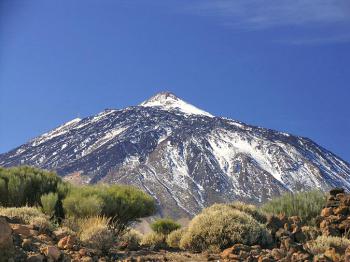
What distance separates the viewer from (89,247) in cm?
1253

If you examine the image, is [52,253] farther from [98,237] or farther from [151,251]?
[151,251]

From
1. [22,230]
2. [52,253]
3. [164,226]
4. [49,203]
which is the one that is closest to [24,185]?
[49,203]

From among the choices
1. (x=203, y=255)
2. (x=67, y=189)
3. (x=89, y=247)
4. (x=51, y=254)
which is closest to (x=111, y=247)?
(x=89, y=247)

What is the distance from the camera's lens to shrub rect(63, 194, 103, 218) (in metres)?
16.4

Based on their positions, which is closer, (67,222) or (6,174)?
(67,222)

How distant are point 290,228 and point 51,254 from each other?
8367 mm

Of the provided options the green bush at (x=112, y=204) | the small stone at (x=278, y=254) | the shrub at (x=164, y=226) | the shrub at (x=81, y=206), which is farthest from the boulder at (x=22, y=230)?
the shrub at (x=164, y=226)

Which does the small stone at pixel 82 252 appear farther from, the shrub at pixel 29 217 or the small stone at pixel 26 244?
the shrub at pixel 29 217

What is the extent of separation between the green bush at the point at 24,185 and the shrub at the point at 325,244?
26.7 ft

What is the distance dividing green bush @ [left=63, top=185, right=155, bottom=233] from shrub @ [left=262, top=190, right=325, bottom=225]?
4.37 metres

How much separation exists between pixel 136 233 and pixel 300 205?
249 inches

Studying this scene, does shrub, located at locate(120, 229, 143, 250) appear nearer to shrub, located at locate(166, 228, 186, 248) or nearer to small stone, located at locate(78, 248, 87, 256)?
shrub, located at locate(166, 228, 186, 248)

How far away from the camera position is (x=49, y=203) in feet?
55.7

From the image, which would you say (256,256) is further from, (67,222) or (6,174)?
(6,174)
